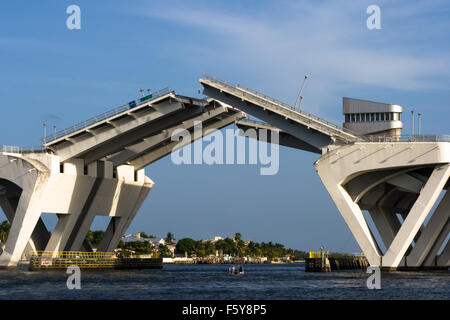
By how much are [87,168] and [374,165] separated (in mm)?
28629

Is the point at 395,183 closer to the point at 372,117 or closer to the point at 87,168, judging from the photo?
the point at 372,117

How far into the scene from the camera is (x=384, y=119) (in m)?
69.6

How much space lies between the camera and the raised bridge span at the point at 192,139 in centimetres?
6244

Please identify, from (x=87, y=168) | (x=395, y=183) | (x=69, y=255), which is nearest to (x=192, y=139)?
(x=87, y=168)

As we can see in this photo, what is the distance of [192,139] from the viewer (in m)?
79.3

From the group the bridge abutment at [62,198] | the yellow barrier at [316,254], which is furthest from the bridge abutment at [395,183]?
the bridge abutment at [62,198]

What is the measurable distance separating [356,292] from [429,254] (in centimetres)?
2468

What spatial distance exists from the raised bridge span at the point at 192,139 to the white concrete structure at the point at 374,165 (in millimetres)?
82

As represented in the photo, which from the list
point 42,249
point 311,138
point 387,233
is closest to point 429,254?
point 387,233
